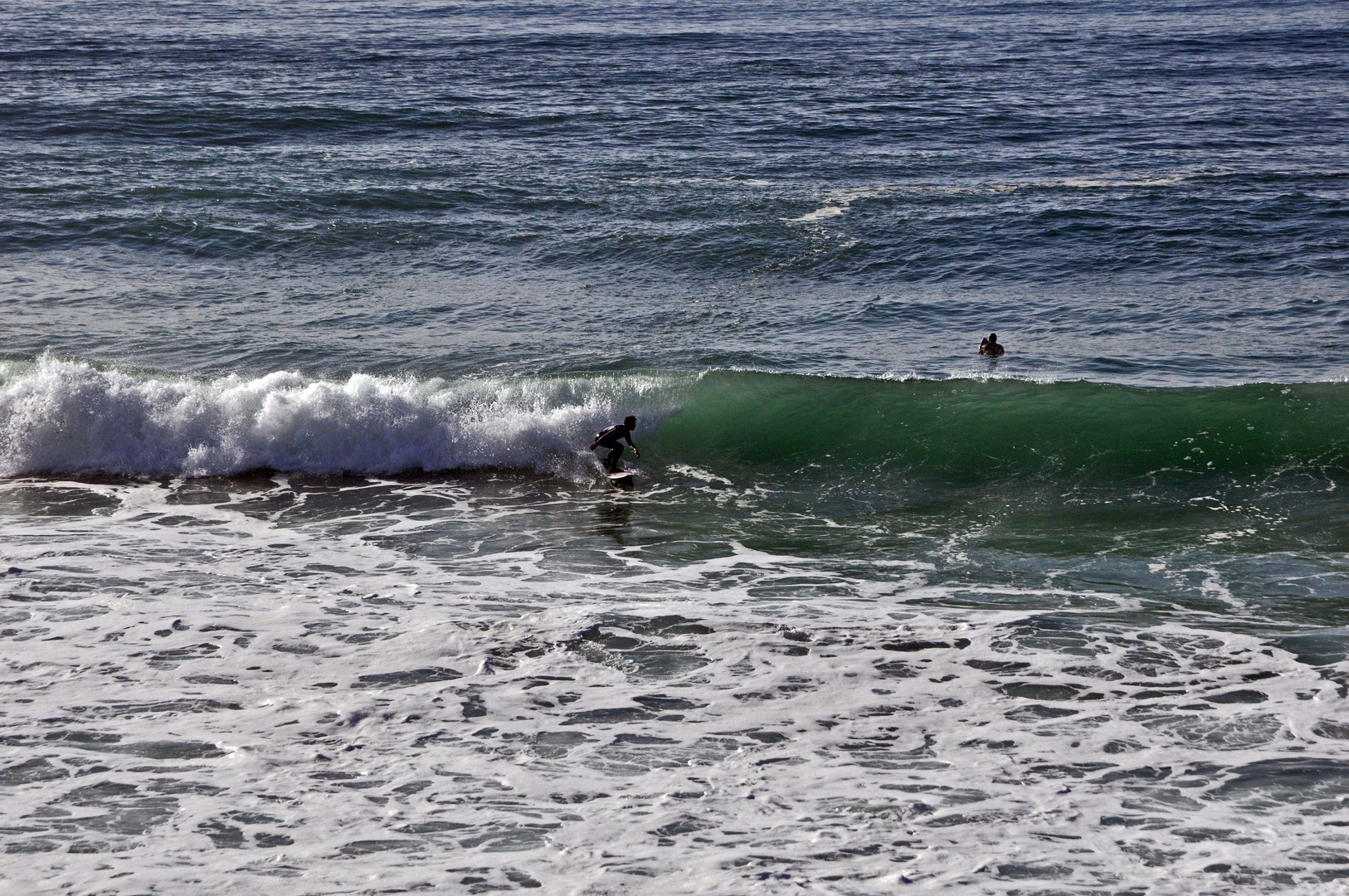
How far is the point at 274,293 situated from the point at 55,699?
1346 centimetres

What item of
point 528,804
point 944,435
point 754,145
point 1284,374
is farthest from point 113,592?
point 754,145

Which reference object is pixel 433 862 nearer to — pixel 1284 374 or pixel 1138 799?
pixel 1138 799

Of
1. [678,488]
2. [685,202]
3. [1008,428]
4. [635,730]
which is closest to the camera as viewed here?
[635,730]

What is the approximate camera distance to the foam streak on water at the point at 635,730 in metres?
7.29

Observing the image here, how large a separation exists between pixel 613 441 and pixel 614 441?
17 mm

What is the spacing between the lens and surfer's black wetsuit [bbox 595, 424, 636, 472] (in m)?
15.2

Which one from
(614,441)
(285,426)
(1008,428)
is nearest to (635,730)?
(614,441)

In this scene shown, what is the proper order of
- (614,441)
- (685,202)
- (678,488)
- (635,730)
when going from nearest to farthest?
(635,730) < (678,488) < (614,441) < (685,202)

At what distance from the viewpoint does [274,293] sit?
2142 centimetres

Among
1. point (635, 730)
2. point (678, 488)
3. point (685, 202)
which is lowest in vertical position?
point (635, 730)

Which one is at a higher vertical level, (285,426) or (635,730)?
(285,426)

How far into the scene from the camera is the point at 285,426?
52.9 ft

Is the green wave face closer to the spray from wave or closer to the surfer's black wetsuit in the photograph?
the surfer's black wetsuit

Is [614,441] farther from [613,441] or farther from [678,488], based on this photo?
[678,488]
